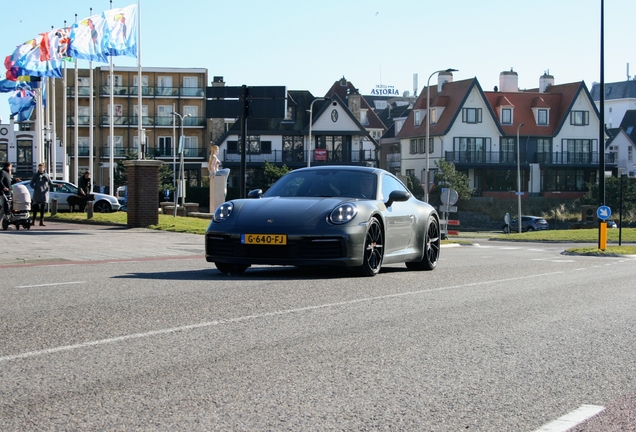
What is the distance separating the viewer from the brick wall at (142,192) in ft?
89.4

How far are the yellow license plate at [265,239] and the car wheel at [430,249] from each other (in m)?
3.26

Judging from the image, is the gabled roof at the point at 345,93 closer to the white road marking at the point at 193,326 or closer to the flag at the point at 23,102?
the flag at the point at 23,102

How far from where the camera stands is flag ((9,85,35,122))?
175 ft

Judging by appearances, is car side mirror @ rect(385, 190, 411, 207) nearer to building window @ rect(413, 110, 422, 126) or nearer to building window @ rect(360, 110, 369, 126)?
building window @ rect(413, 110, 422, 126)

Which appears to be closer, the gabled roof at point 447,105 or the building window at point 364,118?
the gabled roof at point 447,105

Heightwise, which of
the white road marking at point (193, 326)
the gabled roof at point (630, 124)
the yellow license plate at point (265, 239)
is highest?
the gabled roof at point (630, 124)

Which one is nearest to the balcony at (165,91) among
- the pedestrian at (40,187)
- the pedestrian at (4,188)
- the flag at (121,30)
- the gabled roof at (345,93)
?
the gabled roof at (345,93)

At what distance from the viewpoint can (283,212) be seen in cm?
1152

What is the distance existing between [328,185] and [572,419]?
8.24 meters

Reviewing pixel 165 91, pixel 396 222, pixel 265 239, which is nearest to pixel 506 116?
pixel 165 91

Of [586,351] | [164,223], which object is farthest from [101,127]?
[586,351]

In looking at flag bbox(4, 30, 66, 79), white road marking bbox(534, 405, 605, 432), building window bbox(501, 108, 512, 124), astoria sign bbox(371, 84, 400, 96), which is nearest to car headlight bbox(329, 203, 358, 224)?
white road marking bbox(534, 405, 605, 432)

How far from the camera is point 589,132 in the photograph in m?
95.5

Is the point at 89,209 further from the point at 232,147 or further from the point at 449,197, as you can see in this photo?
the point at 232,147
